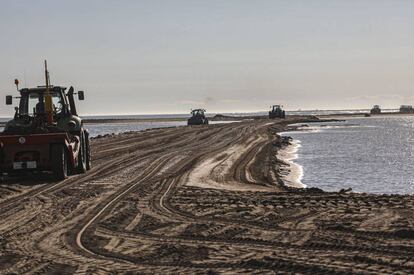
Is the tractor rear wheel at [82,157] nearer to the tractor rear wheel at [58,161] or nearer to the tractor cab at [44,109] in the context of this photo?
the tractor cab at [44,109]

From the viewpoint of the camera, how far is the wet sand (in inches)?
267

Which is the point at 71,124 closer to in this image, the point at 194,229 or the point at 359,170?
the point at 194,229

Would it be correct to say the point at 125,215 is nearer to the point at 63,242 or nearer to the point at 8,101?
the point at 63,242

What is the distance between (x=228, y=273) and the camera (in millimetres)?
6352

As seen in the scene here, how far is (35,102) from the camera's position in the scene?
57.9ft

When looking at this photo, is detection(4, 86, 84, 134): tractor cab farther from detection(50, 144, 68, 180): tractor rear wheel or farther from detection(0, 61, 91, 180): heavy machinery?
detection(50, 144, 68, 180): tractor rear wheel

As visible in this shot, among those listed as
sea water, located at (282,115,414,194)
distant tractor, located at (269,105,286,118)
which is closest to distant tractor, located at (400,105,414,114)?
distant tractor, located at (269,105,286,118)

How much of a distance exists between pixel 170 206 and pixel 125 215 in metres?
1.21

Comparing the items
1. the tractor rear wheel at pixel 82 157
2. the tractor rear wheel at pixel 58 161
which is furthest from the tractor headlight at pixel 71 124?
the tractor rear wheel at pixel 58 161

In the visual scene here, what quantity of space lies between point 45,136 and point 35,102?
2.73 m

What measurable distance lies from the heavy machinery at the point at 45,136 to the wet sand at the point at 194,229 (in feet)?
2.00

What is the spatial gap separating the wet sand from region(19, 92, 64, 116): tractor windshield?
9.17ft

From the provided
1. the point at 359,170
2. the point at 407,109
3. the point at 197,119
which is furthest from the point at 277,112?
the point at 407,109

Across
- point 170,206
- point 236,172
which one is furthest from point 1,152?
point 236,172
